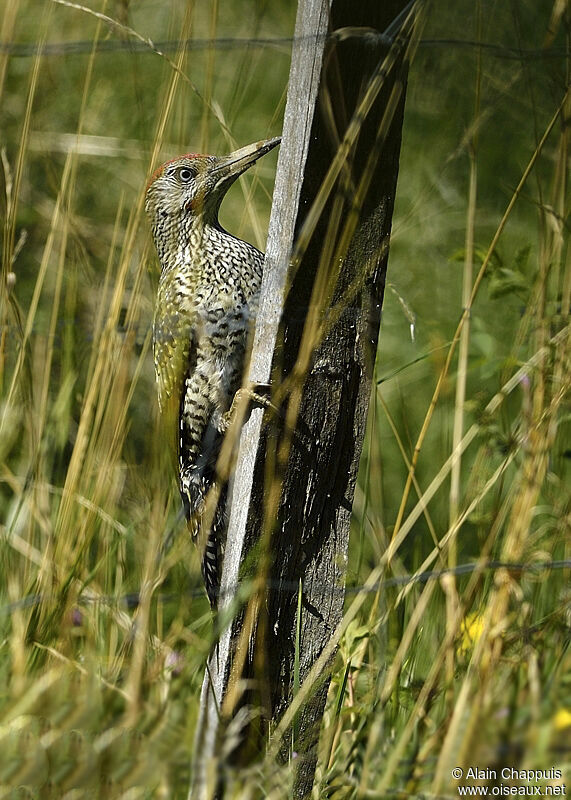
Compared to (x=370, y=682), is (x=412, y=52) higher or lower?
higher

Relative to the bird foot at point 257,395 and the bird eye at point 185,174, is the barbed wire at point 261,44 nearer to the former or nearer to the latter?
the bird eye at point 185,174

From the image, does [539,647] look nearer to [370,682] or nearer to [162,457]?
[370,682]

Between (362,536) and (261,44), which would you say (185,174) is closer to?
(261,44)

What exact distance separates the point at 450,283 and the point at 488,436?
181 centimetres

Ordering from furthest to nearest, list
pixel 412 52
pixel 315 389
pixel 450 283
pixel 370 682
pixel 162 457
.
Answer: pixel 450 283, pixel 162 457, pixel 370 682, pixel 315 389, pixel 412 52

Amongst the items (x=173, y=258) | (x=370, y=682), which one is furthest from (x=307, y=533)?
(x=173, y=258)

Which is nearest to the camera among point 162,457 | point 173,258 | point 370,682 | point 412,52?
point 412,52

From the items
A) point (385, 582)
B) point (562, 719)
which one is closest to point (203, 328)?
point (385, 582)

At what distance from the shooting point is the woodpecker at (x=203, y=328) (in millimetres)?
2125

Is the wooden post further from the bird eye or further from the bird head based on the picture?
the bird eye

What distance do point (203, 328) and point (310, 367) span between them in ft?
2.04

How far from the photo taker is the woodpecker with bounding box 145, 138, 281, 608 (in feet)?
6.97

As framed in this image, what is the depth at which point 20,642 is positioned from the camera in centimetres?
176

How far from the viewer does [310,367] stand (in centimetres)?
158
